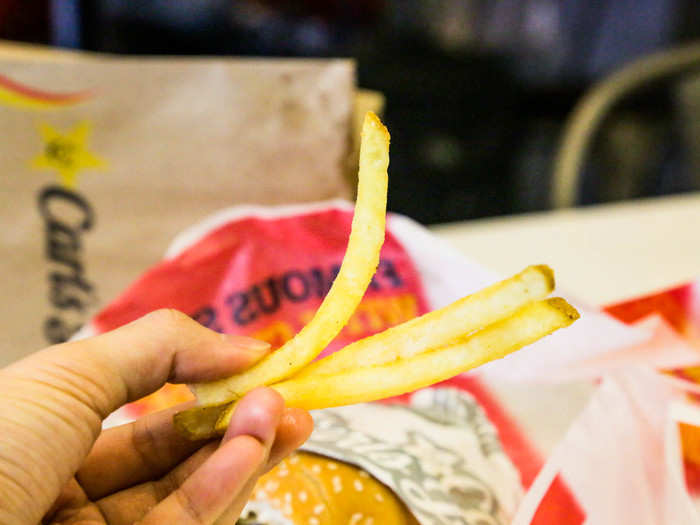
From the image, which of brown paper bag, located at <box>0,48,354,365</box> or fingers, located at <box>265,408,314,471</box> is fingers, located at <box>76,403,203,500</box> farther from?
brown paper bag, located at <box>0,48,354,365</box>

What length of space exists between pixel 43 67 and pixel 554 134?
2678mm

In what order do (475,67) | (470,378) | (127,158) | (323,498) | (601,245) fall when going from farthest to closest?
(475,67) < (601,245) < (127,158) < (470,378) < (323,498)

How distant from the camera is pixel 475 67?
3.10 metres

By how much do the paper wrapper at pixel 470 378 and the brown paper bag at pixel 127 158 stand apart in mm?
215

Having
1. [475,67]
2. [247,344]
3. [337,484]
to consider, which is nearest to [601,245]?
[337,484]

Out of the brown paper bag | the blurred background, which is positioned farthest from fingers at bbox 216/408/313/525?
the blurred background

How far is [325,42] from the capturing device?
2707 mm

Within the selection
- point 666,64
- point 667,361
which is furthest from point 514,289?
point 666,64

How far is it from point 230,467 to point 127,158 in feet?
2.51

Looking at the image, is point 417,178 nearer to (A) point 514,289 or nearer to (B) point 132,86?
(B) point 132,86

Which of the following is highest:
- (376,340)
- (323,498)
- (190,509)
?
(376,340)

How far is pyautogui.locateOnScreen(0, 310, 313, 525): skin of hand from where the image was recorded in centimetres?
45

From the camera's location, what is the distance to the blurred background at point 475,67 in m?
2.55

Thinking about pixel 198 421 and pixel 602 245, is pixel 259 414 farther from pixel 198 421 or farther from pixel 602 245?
pixel 602 245
